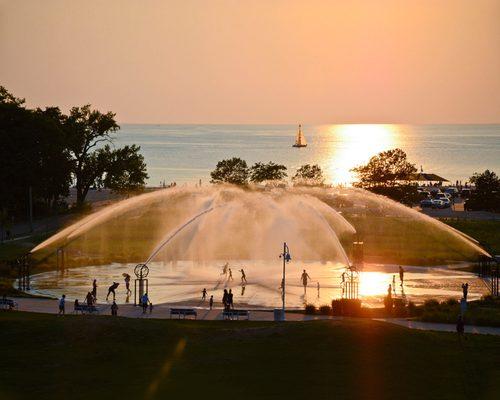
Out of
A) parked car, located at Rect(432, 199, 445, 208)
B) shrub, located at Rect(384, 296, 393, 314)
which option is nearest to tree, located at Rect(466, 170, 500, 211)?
parked car, located at Rect(432, 199, 445, 208)

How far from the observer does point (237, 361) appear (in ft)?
138

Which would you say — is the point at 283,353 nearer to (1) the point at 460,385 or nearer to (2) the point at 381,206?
(1) the point at 460,385

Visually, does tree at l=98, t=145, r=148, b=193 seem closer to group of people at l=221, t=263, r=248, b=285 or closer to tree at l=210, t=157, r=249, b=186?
tree at l=210, t=157, r=249, b=186

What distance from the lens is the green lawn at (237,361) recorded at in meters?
38.1

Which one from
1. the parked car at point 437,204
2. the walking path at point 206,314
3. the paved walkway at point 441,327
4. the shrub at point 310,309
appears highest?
the parked car at point 437,204

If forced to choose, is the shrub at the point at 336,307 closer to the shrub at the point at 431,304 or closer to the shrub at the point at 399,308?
the shrub at the point at 399,308

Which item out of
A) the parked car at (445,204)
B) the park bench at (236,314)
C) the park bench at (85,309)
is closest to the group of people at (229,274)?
the park bench at (236,314)

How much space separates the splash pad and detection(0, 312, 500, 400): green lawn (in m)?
13.3

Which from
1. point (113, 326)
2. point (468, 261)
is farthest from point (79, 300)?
point (468, 261)

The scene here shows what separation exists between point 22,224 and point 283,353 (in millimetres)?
68445

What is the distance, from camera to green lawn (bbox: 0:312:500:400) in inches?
1500

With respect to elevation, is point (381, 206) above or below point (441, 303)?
above

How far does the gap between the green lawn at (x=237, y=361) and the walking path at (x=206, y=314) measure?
11.3 feet

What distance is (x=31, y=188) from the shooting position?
341ft
